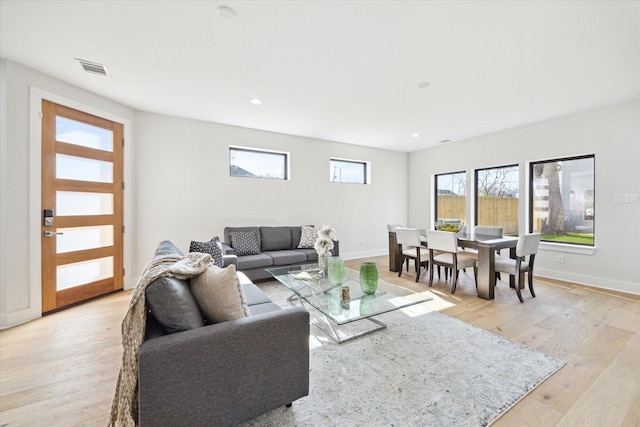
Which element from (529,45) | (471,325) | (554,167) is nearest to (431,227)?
(554,167)

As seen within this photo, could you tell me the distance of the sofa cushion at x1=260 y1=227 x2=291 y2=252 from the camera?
4.57 meters

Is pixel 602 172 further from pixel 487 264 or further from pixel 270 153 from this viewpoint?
pixel 270 153

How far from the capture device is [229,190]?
4.73 meters

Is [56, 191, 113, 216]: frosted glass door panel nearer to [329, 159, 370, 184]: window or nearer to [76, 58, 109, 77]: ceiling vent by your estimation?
[76, 58, 109, 77]: ceiling vent

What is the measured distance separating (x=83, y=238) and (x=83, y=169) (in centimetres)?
88

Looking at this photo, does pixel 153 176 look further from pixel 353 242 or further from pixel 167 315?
pixel 353 242

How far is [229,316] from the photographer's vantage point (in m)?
1.43

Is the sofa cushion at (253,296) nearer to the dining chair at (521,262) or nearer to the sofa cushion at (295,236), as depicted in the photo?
the sofa cushion at (295,236)

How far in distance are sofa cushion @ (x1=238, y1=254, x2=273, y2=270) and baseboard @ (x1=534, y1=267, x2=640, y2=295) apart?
463 cm

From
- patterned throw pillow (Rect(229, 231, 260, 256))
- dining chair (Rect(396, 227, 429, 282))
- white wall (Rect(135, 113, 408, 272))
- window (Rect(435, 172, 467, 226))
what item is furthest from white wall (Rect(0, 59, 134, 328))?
window (Rect(435, 172, 467, 226))

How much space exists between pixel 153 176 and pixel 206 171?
79 centimetres

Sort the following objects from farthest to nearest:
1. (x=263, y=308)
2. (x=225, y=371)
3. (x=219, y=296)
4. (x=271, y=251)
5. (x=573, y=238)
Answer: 1. (x=271, y=251)
2. (x=573, y=238)
3. (x=263, y=308)
4. (x=219, y=296)
5. (x=225, y=371)

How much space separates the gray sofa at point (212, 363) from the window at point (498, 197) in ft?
16.2

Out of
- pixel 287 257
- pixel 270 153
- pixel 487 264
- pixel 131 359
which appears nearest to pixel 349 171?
pixel 270 153
